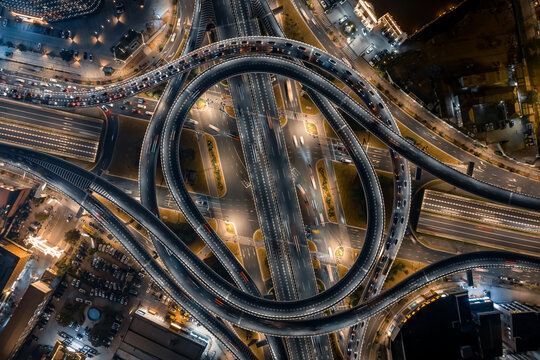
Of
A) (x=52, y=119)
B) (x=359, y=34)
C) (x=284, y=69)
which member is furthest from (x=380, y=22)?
(x=52, y=119)

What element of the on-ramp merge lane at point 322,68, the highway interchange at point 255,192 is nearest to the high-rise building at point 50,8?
the highway interchange at point 255,192

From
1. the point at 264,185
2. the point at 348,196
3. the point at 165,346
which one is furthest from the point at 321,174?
the point at 165,346

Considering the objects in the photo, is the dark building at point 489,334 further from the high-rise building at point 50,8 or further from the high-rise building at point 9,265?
the high-rise building at point 50,8

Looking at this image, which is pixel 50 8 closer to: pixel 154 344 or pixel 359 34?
pixel 359 34

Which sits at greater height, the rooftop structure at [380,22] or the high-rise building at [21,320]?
the rooftop structure at [380,22]

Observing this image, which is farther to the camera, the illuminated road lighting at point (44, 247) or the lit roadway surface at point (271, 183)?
the illuminated road lighting at point (44, 247)

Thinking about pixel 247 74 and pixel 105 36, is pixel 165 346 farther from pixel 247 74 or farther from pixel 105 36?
pixel 105 36

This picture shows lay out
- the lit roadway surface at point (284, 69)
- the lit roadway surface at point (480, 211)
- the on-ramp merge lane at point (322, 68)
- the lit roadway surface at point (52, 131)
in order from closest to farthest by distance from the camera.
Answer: the on-ramp merge lane at point (322, 68) < the lit roadway surface at point (284, 69) < the lit roadway surface at point (480, 211) < the lit roadway surface at point (52, 131)
